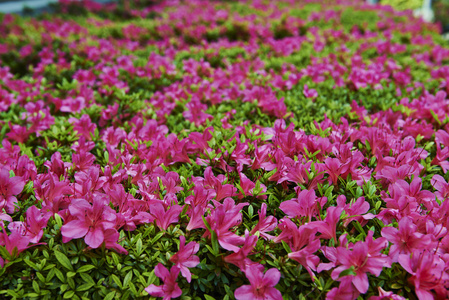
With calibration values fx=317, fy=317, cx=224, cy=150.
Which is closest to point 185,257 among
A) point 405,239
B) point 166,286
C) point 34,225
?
point 166,286

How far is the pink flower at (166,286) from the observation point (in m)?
1.17

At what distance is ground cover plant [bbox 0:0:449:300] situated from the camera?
1.22m

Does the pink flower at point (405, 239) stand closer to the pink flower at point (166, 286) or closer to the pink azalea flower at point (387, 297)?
the pink azalea flower at point (387, 297)

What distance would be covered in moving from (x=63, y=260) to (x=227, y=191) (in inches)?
29.1

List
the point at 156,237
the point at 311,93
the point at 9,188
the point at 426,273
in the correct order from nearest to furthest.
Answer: the point at 426,273, the point at 156,237, the point at 9,188, the point at 311,93

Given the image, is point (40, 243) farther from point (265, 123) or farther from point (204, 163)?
point (265, 123)

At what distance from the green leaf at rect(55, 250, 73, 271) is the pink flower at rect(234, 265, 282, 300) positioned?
0.66 metres

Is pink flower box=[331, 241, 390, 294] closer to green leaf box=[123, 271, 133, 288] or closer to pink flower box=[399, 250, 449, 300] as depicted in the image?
pink flower box=[399, 250, 449, 300]

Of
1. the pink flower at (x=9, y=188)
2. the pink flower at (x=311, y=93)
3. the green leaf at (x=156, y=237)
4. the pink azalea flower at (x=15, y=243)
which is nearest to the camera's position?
the pink azalea flower at (x=15, y=243)

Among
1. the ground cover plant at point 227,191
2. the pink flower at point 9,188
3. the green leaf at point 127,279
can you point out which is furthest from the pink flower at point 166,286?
the pink flower at point 9,188

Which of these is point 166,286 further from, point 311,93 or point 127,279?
point 311,93

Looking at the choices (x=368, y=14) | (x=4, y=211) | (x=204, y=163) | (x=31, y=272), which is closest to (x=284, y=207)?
(x=204, y=163)

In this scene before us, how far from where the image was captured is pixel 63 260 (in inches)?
48.6

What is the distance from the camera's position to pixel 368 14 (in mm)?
7352
